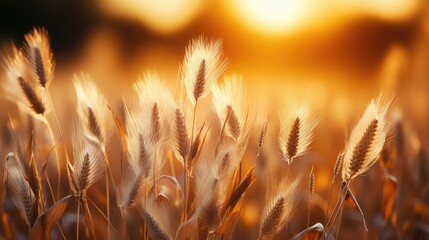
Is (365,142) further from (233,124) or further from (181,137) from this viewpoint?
(181,137)

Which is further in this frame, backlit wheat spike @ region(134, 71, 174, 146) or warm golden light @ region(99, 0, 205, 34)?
warm golden light @ region(99, 0, 205, 34)

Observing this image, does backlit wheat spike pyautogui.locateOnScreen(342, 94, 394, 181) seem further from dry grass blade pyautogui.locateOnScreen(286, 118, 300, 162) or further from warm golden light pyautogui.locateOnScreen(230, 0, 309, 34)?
warm golden light pyautogui.locateOnScreen(230, 0, 309, 34)

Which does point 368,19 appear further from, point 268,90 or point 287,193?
point 287,193

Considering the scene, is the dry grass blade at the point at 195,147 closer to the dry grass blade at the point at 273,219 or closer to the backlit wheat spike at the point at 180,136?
the backlit wheat spike at the point at 180,136

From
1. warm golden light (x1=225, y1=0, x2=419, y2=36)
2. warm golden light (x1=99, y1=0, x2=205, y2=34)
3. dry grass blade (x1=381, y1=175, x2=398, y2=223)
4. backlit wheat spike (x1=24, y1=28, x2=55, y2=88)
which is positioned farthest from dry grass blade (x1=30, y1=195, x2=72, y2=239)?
warm golden light (x1=99, y1=0, x2=205, y2=34)

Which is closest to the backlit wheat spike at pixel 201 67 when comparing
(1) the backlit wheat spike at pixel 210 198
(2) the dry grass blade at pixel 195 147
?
(2) the dry grass blade at pixel 195 147

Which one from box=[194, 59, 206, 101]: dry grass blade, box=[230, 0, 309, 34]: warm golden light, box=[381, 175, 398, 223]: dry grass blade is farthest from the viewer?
box=[230, 0, 309, 34]: warm golden light
